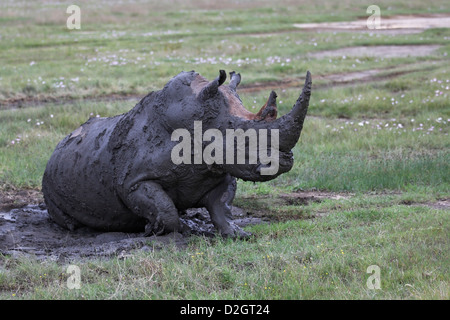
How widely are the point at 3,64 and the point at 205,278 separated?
16726mm

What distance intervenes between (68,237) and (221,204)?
204cm

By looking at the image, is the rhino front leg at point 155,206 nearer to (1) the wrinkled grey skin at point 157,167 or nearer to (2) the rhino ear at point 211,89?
(1) the wrinkled grey skin at point 157,167

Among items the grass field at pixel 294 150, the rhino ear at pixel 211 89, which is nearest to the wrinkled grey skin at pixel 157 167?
the rhino ear at pixel 211 89

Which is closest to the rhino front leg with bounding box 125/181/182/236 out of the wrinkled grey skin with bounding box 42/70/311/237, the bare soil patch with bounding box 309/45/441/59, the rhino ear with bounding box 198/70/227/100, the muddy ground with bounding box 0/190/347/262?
the wrinkled grey skin with bounding box 42/70/311/237

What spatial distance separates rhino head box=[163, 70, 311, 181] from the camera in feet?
21.2

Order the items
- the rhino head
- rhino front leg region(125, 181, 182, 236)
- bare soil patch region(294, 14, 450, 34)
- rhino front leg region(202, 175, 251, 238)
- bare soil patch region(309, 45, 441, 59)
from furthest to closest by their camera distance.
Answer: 1. bare soil patch region(294, 14, 450, 34)
2. bare soil patch region(309, 45, 441, 59)
3. rhino front leg region(202, 175, 251, 238)
4. rhino front leg region(125, 181, 182, 236)
5. the rhino head

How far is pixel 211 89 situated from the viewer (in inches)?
273

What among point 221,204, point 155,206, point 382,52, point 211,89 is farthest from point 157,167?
point 382,52

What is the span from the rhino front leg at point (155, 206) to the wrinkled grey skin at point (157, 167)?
0.04 feet

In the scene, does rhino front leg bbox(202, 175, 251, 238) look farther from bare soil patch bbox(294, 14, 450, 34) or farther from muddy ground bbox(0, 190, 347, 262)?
bare soil patch bbox(294, 14, 450, 34)

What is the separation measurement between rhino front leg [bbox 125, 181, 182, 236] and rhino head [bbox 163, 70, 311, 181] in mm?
438

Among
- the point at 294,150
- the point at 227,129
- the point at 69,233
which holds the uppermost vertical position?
the point at 227,129

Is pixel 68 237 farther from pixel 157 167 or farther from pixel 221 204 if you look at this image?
pixel 221 204

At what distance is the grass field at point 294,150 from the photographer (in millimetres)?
5863
